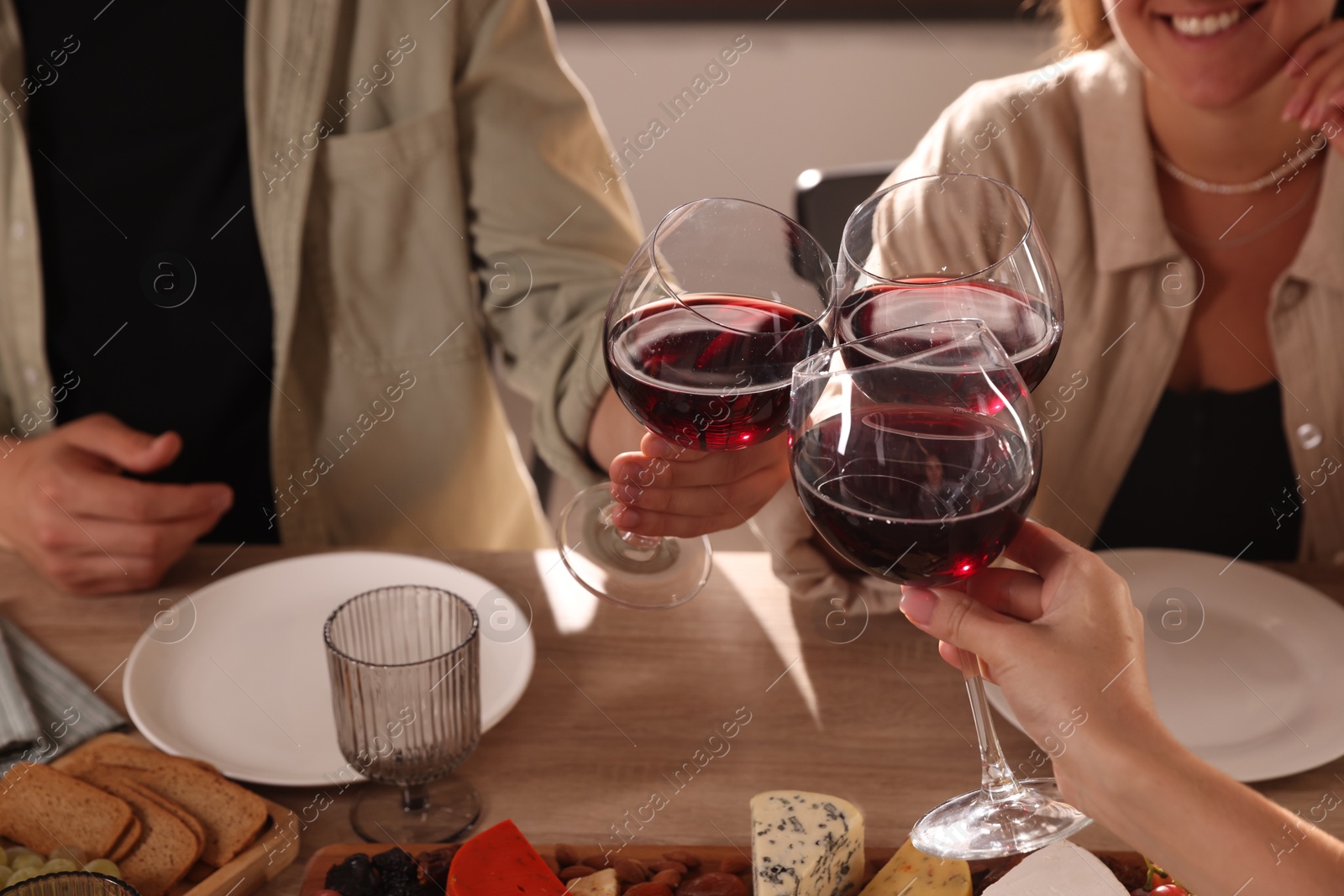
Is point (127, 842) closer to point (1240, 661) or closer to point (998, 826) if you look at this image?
point (998, 826)

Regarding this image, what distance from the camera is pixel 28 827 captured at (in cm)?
91

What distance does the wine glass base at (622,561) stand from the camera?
1055 millimetres

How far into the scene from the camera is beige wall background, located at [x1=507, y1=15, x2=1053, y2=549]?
12.3 feet

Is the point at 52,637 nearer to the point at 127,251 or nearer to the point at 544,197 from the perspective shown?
the point at 127,251

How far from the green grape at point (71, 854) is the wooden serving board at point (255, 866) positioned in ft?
0.24

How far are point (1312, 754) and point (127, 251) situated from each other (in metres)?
1.47

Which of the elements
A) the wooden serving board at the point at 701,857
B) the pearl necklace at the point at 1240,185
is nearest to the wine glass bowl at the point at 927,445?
the wooden serving board at the point at 701,857

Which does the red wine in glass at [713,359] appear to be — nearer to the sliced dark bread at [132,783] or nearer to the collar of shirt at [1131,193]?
the sliced dark bread at [132,783]

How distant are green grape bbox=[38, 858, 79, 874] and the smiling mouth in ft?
4.78

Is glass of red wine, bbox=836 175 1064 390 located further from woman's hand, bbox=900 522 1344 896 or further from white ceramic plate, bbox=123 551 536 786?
white ceramic plate, bbox=123 551 536 786

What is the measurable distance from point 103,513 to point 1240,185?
58.7 inches

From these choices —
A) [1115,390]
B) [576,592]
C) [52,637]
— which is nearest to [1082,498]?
[1115,390]

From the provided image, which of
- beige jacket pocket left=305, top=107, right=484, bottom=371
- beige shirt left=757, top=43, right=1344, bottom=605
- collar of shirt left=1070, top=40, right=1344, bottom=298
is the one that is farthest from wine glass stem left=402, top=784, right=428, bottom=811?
collar of shirt left=1070, top=40, right=1344, bottom=298

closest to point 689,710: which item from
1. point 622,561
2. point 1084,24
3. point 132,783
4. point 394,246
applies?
point 622,561
